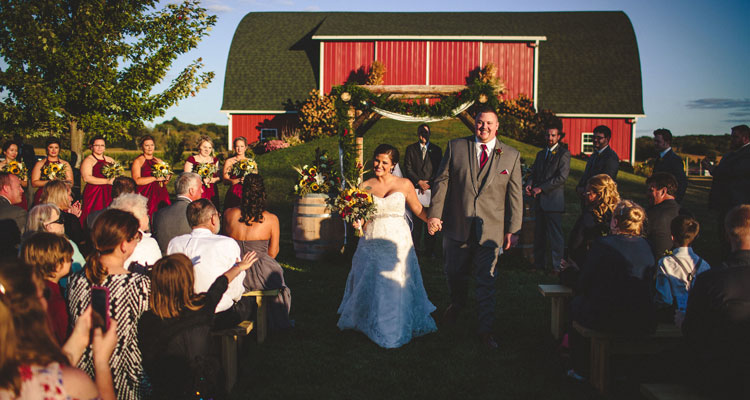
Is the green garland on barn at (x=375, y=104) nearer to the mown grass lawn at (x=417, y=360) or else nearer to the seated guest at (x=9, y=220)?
the mown grass lawn at (x=417, y=360)

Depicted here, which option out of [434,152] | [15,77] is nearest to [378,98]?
[434,152]

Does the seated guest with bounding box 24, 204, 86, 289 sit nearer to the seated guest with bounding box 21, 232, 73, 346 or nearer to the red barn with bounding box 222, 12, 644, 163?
the seated guest with bounding box 21, 232, 73, 346

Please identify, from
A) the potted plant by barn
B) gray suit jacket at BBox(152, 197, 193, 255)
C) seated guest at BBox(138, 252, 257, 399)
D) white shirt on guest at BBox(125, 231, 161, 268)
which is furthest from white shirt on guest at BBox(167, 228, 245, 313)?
the potted plant by barn

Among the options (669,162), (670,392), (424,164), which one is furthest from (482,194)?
(424,164)

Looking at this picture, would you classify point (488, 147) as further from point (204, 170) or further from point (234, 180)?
point (204, 170)

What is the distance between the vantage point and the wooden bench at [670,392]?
120 inches

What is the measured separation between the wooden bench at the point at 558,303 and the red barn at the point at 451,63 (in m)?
23.8

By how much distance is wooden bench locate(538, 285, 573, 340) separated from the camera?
5047 mm

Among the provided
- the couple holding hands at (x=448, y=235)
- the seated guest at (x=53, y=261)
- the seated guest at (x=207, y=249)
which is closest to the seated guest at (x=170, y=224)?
the seated guest at (x=207, y=249)

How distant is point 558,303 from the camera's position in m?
5.27

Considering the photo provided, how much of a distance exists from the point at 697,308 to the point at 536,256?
523 cm

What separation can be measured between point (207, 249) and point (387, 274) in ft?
6.48

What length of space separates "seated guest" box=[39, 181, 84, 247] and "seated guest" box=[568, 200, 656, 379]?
4937 mm

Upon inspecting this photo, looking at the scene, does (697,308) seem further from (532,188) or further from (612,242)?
(532,188)
